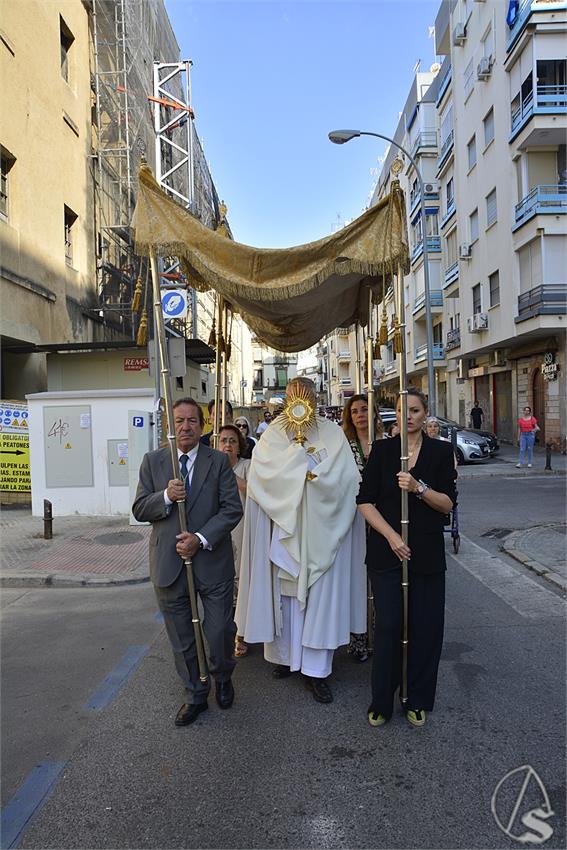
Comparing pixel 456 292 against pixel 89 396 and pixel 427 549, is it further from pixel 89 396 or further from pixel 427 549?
pixel 427 549

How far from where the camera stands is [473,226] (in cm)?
2723

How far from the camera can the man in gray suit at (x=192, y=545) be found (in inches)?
143

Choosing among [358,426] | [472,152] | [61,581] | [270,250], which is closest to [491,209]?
[472,152]

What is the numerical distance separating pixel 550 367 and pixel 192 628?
20.5 metres

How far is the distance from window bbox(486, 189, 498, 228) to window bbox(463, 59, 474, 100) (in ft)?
17.6

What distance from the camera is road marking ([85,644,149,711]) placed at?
3.89 metres

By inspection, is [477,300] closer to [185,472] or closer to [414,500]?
[414,500]

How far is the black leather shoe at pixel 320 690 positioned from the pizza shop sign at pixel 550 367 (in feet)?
64.6

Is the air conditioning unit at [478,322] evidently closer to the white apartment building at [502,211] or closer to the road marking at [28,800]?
the white apartment building at [502,211]

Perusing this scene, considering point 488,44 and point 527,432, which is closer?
point 527,432

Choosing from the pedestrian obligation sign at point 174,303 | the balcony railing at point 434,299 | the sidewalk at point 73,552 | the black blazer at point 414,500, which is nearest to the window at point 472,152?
the balcony railing at point 434,299

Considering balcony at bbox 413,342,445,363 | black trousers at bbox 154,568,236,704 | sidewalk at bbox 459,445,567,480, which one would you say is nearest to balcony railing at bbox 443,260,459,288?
balcony at bbox 413,342,445,363

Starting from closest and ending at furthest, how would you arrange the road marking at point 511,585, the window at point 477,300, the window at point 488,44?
the road marking at point 511,585 < the window at point 488,44 < the window at point 477,300

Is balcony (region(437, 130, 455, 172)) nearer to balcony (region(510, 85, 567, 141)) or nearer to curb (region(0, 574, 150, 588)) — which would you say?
balcony (region(510, 85, 567, 141))
